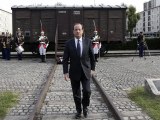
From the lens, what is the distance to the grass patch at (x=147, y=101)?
6.85m

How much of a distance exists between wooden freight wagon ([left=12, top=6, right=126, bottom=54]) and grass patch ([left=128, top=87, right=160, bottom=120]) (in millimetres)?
13556

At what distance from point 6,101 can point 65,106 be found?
151cm

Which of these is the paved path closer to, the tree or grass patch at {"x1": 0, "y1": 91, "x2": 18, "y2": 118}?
grass patch at {"x1": 0, "y1": 91, "x2": 18, "y2": 118}

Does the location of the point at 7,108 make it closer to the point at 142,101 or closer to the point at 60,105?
the point at 60,105

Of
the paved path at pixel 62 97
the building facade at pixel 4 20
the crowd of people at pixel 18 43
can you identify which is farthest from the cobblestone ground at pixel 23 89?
the building facade at pixel 4 20

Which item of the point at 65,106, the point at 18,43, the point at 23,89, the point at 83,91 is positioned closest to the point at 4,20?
the point at 18,43

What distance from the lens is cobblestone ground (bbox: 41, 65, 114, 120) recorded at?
6750 mm

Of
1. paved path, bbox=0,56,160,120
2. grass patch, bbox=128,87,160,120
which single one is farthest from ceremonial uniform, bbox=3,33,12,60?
grass patch, bbox=128,87,160,120

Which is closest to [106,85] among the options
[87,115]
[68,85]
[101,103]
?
[68,85]

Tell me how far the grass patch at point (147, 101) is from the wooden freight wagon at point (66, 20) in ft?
44.5

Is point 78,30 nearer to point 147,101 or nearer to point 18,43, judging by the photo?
point 147,101

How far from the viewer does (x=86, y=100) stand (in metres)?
6.62

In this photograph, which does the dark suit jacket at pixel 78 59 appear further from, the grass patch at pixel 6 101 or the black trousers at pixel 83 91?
the grass patch at pixel 6 101

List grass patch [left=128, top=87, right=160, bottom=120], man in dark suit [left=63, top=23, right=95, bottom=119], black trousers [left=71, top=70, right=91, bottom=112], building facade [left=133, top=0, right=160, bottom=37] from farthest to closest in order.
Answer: building facade [left=133, top=0, right=160, bottom=37], grass patch [left=128, top=87, right=160, bottom=120], black trousers [left=71, top=70, right=91, bottom=112], man in dark suit [left=63, top=23, right=95, bottom=119]
